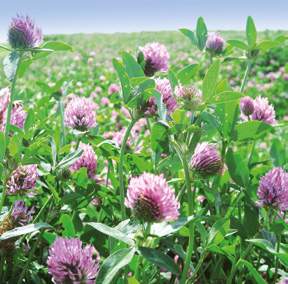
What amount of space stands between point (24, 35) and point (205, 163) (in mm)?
487

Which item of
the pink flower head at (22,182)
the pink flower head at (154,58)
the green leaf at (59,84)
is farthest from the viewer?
the green leaf at (59,84)

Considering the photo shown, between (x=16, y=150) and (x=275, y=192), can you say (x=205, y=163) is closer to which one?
(x=275, y=192)

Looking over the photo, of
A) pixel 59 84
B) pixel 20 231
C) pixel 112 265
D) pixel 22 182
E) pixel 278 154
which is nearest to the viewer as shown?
pixel 112 265

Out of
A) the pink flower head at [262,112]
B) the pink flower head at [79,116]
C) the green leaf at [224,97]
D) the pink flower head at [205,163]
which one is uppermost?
the green leaf at [224,97]

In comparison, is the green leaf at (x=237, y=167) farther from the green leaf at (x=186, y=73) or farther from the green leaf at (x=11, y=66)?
the green leaf at (x=11, y=66)

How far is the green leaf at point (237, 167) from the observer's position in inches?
30.8

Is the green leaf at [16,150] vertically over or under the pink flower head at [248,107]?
under

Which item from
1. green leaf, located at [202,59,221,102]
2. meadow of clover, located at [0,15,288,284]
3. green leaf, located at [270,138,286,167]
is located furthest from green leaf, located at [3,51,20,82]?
green leaf, located at [270,138,286,167]

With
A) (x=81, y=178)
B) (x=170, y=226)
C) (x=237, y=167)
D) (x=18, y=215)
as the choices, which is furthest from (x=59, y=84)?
(x=170, y=226)

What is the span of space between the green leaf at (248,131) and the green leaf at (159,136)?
0.56ft

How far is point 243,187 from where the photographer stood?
0.81 metres

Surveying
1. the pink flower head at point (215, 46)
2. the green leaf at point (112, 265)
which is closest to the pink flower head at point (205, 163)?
the green leaf at point (112, 265)

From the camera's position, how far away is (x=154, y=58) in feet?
2.96

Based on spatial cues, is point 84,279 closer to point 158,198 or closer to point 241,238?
point 158,198
